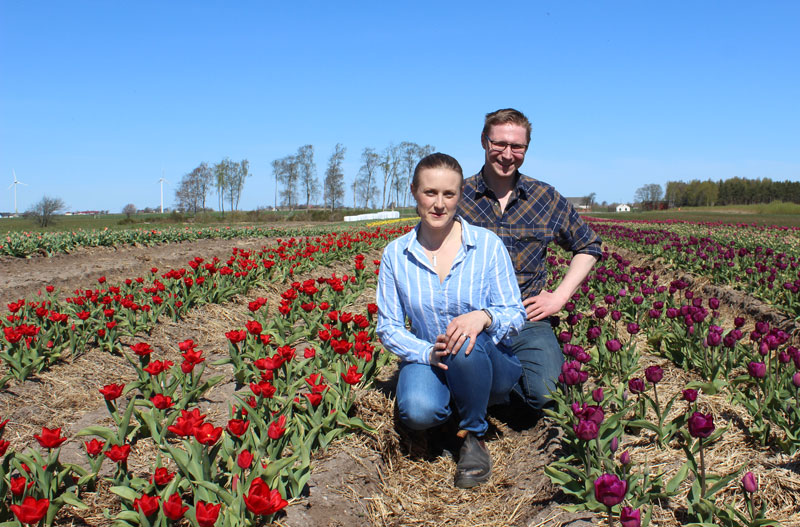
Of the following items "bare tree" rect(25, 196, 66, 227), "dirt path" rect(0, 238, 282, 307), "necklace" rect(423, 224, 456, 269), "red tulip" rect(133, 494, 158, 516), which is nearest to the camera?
"red tulip" rect(133, 494, 158, 516)

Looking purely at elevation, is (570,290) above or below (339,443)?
above

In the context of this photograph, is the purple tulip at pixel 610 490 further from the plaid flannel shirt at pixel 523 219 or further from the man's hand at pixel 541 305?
the plaid flannel shirt at pixel 523 219

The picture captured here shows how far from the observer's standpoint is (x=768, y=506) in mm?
2438

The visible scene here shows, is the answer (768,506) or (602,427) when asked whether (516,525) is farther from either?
(768,506)

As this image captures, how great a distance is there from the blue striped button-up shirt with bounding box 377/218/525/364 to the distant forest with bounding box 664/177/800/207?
127 metres

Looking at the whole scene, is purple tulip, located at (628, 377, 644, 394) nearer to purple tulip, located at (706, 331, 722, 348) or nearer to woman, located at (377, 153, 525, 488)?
woman, located at (377, 153, 525, 488)

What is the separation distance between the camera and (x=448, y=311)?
10.3ft

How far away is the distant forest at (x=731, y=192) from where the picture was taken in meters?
111

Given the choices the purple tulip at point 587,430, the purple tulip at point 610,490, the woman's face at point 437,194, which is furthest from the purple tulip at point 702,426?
the woman's face at point 437,194

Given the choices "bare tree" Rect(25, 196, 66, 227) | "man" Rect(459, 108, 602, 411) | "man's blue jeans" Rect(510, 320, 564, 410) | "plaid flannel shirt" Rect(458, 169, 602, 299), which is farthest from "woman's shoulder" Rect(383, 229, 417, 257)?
"bare tree" Rect(25, 196, 66, 227)

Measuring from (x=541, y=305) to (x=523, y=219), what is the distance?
2.27 ft

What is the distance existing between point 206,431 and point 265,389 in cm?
44

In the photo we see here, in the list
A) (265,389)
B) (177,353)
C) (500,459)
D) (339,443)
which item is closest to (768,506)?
(500,459)

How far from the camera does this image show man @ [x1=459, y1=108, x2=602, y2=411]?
3.67m
